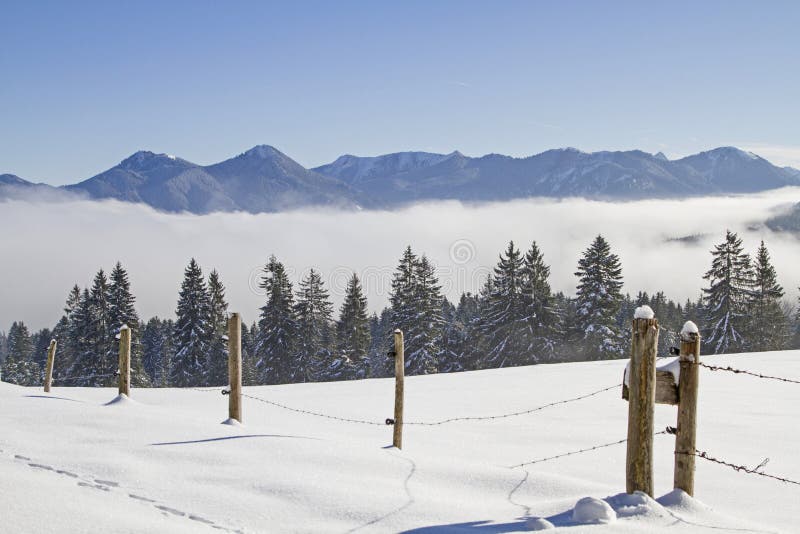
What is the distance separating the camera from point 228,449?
816cm

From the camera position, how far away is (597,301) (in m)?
48.3

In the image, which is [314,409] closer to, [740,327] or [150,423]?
[150,423]

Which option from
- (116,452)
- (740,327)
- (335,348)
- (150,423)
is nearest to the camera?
(116,452)

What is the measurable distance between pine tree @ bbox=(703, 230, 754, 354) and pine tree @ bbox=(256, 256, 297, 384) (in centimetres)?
3649

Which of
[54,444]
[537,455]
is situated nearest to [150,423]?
[54,444]

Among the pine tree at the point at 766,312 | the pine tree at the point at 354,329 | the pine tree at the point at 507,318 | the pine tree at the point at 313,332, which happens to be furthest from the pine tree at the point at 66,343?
the pine tree at the point at 766,312

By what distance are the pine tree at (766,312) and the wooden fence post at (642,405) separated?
168 feet

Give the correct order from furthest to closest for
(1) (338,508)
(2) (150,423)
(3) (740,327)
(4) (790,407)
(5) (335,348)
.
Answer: (5) (335,348)
(3) (740,327)
(4) (790,407)
(2) (150,423)
(1) (338,508)

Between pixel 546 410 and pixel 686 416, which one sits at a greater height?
pixel 686 416

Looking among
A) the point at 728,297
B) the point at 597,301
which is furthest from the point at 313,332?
the point at 728,297

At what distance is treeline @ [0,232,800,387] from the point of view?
4941 centimetres

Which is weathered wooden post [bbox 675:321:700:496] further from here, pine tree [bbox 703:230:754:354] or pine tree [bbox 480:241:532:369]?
pine tree [bbox 703:230:754:354]

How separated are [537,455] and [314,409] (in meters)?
7.74

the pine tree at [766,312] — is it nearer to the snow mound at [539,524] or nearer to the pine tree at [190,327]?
the pine tree at [190,327]
